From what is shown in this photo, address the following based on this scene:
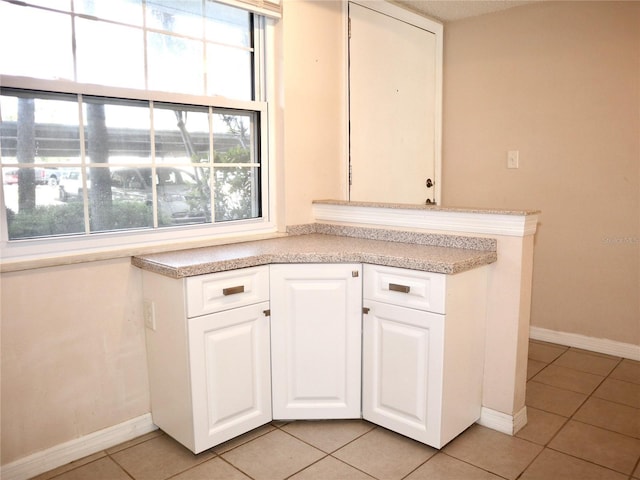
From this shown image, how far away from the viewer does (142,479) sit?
1994mm

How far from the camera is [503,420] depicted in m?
2.33

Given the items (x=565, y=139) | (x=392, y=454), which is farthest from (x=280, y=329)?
(x=565, y=139)

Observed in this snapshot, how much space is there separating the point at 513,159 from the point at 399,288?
1.89 metres

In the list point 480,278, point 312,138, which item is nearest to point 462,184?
point 312,138

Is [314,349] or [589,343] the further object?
[589,343]

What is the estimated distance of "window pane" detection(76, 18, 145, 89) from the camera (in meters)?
2.11

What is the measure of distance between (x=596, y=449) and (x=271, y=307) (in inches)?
58.3

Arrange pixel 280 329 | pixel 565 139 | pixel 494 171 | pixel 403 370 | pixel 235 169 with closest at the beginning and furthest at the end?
1. pixel 403 370
2. pixel 280 329
3. pixel 235 169
4. pixel 565 139
5. pixel 494 171

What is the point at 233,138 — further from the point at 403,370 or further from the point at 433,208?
the point at 403,370

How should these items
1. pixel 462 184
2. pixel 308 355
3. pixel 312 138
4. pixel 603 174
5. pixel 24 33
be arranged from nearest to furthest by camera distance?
pixel 24 33, pixel 308 355, pixel 312 138, pixel 603 174, pixel 462 184

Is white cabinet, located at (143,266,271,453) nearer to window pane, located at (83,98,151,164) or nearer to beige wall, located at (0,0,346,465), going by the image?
beige wall, located at (0,0,346,465)

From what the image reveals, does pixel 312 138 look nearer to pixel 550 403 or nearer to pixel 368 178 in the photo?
pixel 368 178

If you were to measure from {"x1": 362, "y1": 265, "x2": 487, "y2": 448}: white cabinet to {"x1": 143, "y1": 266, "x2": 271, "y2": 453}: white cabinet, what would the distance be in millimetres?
471

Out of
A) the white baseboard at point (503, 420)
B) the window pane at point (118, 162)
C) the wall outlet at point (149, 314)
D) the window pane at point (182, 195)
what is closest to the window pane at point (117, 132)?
the window pane at point (118, 162)
